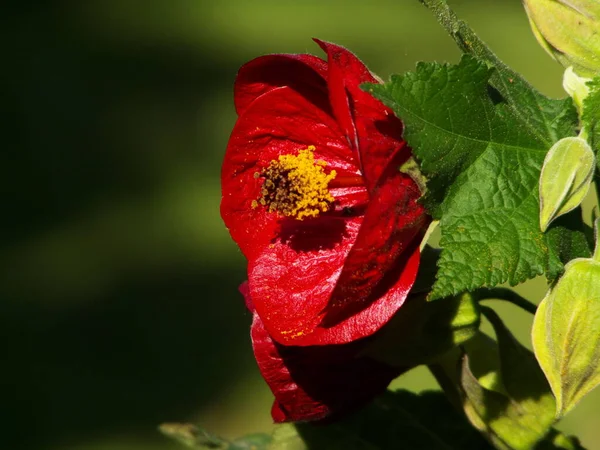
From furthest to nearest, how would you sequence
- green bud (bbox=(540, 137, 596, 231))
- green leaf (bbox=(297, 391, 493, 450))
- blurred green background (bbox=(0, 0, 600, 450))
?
blurred green background (bbox=(0, 0, 600, 450)), green leaf (bbox=(297, 391, 493, 450)), green bud (bbox=(540, 137, 596, 231))

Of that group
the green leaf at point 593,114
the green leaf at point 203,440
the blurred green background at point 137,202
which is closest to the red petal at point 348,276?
the green leaf at point 593,114

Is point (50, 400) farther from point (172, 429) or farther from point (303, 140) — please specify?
point (303, 140)

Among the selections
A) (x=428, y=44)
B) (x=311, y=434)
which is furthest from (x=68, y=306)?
(x=311, y=434)

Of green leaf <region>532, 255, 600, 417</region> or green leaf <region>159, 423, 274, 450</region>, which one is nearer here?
green leaf <region>532, 255, 600, 417</region>

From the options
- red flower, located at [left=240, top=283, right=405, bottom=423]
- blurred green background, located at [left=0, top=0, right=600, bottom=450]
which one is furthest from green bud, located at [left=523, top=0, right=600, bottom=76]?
blurred green background, located at [left=0, top=0, right=600, bottom=450]

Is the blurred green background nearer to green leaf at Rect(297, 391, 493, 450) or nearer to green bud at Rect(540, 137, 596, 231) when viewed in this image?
green leaf at Rect(297, 391, 493, 450)

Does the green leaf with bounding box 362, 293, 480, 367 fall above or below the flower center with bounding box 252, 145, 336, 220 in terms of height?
below

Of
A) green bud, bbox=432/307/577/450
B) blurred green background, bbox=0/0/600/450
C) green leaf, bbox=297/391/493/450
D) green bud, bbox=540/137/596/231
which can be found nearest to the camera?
green bud, bbox=540/137/596/231
